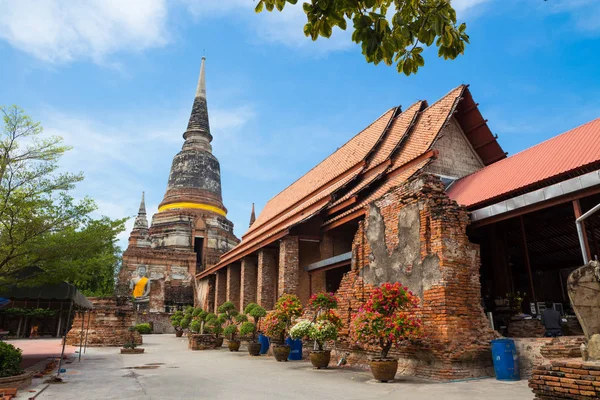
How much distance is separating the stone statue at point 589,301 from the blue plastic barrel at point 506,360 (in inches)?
101

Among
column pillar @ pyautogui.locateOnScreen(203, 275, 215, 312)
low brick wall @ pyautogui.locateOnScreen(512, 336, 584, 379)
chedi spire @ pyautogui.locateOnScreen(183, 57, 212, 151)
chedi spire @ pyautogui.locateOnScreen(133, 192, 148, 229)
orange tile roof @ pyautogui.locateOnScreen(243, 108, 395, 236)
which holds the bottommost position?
low brick wall @ pyautogui.locateOnScreen(512, 336, 584, 379)

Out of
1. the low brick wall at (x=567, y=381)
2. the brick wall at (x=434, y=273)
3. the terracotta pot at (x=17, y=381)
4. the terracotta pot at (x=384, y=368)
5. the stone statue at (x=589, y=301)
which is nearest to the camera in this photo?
the low brick wall at (x=567, y=381)

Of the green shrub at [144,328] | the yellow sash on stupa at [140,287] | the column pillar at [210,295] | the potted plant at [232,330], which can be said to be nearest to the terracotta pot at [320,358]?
the potted plant at [232,330]

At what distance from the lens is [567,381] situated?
432 centimetres

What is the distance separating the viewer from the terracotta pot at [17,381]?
21.7 feet

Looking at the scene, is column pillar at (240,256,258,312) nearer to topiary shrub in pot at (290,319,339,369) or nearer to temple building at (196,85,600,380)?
temple building at (196,85,600,380)

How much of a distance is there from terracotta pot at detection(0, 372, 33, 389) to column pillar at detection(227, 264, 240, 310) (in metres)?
12.5

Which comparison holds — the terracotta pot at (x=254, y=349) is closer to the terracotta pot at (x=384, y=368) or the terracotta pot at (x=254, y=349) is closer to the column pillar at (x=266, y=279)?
the column pillar at (x=266, y=279)

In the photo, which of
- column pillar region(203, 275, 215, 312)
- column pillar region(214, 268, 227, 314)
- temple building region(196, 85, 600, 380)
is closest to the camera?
temple building region(196, 85, 600, 380)

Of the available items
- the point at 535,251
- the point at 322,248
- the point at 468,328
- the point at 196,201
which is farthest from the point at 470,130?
the point at 196,201

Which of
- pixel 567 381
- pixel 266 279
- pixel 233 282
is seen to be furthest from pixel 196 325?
pixel 567 381

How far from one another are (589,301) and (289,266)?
9707 mm

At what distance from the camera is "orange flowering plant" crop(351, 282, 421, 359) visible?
7195 mm

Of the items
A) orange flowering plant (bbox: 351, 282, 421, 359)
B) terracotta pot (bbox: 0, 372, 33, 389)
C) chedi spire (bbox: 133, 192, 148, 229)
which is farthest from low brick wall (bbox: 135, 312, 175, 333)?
orange flowering plant (bbox: 351, 282, 421, 359)
